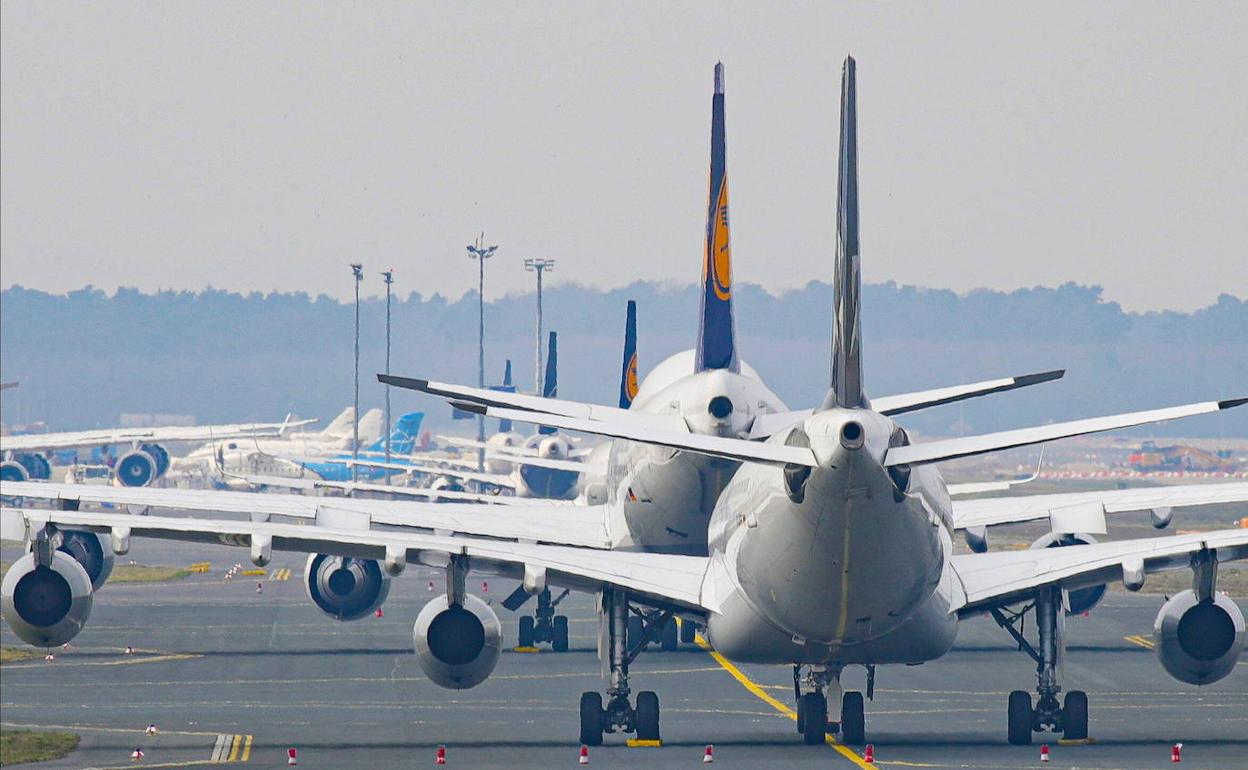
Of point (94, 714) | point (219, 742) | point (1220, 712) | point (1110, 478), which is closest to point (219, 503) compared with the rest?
point (219, 742)

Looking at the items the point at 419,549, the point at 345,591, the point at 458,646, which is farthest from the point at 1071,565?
the point at 345,591

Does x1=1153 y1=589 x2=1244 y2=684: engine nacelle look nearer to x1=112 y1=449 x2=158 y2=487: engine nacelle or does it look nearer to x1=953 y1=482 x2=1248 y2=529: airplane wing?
x1=953 y1=482 x2=1248 y2=529: airplane wing

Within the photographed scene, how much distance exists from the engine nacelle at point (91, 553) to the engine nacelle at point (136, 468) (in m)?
115

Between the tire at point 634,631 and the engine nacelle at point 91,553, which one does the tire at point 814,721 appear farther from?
the tire at point 634,631

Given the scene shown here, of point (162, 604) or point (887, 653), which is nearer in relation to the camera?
point (887, 653)

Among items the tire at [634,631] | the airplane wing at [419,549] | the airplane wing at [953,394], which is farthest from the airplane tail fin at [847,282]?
the tire at [634,631]

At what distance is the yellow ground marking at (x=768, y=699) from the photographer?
117 ft

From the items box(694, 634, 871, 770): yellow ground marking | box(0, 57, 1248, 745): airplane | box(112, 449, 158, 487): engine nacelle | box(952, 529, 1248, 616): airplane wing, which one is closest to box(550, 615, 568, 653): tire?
box(694, 634, 871, 770): yellow ground marking

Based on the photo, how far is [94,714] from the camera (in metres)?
44.4

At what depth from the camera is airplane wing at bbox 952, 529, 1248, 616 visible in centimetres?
3438

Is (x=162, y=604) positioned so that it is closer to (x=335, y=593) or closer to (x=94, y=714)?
(x=335, y=593)

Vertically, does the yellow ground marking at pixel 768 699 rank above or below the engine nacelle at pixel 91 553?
below

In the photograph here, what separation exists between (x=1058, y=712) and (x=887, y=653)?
5.38m

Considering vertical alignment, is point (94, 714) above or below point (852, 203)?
below
